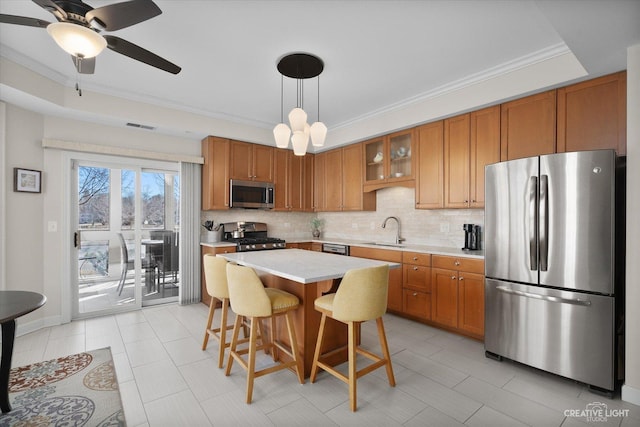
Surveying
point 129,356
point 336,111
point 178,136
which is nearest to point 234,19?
point 336,111

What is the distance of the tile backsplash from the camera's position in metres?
3.96

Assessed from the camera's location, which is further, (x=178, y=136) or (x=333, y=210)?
(x=333, y=210)

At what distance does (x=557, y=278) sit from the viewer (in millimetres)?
2393

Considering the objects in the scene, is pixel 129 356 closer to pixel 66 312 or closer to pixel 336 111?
pixel 66 312

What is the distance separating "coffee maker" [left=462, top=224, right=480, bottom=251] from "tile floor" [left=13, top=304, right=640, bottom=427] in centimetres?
104

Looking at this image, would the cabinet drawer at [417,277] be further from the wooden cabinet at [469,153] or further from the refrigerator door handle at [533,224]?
the refrigerator door handle at [533,224]

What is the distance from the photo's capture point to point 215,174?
4.63 m

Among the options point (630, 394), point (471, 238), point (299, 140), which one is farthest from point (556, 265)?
point (299, 140)

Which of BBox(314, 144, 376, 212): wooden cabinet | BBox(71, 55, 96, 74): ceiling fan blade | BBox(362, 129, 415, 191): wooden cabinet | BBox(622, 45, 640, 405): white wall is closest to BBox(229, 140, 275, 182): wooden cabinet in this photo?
BBox(314, 144, 376, 212): wooden cabinet

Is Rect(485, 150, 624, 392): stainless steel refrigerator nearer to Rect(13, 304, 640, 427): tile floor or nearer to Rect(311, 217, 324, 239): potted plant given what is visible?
Rect(13, 304, 640, 427): tile floor

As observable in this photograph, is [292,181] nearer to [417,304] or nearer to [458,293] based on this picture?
[417,304]

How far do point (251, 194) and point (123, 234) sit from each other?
1856mm

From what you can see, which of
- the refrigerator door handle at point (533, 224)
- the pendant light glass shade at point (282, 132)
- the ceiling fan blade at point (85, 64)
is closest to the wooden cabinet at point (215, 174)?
the pendant light glass shade at point (282, 132)

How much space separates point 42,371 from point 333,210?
4.04 metres
